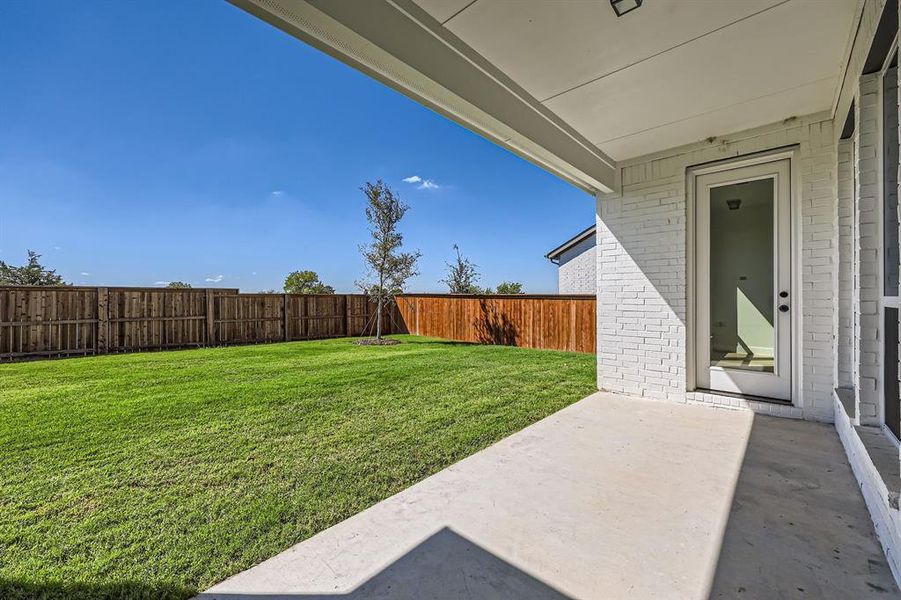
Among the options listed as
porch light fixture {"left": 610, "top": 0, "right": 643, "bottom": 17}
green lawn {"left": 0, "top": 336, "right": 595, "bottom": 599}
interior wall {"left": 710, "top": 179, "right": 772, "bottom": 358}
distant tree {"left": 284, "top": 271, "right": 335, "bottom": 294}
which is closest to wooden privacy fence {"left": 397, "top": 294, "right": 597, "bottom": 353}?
green lawn {"left": 0, "top": 336, "right": 595, "bottom": 599}

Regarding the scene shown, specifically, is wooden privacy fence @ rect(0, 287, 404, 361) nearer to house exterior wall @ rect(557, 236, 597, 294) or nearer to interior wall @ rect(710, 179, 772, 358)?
house exterior wall @ rect(557, 236, 597, 294)

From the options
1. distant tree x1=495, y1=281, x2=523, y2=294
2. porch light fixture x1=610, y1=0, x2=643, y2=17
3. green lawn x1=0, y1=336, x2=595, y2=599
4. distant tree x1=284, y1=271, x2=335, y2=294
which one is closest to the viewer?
green lawn x1=0, y1=336, x2=595, y2=599

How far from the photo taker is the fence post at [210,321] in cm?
905

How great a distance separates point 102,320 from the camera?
25.3 feet

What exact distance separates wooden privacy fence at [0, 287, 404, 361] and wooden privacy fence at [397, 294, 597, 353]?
2.07 m

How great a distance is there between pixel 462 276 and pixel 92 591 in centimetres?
1238

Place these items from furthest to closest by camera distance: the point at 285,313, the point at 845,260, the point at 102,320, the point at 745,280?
the point at 285,313 < the point at 102,320 < the point at 745,280 < the point at 845,260

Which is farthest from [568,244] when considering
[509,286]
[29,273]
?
[29,273]

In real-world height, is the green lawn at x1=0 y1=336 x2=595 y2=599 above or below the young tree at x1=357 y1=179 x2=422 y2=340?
below

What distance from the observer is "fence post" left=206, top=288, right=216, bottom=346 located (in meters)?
9.05

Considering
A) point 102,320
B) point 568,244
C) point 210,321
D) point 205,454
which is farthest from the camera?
point 568,244

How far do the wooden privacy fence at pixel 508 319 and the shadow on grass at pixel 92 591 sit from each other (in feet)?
24.1

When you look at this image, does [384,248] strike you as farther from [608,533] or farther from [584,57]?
[608,533]

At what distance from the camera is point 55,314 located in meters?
7.25
